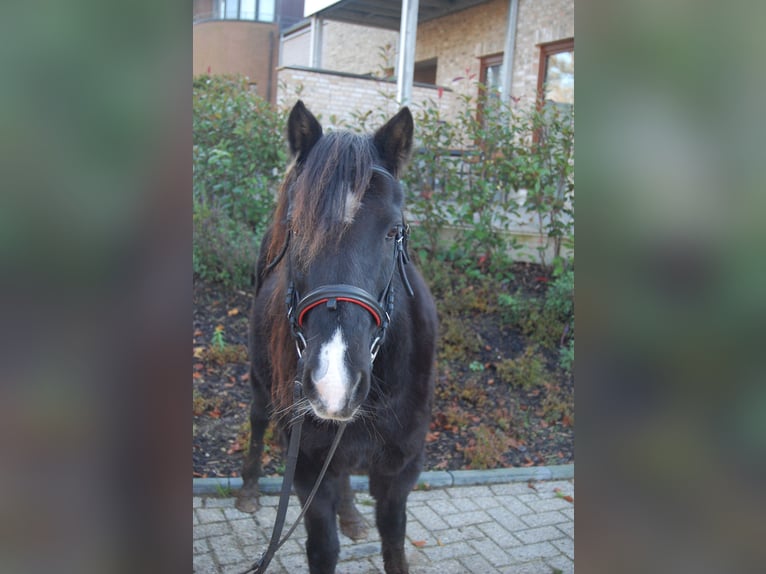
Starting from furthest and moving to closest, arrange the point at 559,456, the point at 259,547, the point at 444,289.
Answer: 1. the point at 444,289
2. the point at 559,456
3. the point at 259,547

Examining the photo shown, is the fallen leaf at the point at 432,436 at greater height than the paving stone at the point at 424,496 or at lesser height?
greater

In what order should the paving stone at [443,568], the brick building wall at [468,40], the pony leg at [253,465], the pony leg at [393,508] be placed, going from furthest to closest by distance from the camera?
the brick building wall at [468,40], the pony leg at [253,465], the paving stone at [443,568], the pony leg at [393,508]

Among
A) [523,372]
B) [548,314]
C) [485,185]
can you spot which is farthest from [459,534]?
[485,185]

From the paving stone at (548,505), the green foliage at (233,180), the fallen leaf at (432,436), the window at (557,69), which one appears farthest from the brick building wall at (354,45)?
the paving stone at (548,505)

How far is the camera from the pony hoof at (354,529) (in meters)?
4.03

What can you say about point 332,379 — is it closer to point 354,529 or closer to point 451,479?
point 354,529

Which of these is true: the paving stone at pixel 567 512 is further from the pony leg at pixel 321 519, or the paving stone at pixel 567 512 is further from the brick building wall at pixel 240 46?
the brick building wall at pixel 240 46

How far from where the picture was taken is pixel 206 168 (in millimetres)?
7324

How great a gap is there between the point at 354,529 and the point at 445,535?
641 mm

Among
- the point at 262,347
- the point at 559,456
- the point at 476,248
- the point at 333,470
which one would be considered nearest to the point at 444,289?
the point at 476,248

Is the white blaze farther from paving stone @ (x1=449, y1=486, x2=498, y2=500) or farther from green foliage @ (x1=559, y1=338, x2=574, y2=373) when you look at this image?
green foliage @ (x1=559, y1=338, x2=574, y2=373)

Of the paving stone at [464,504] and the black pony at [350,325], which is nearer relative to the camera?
the black pony at [350,325]
